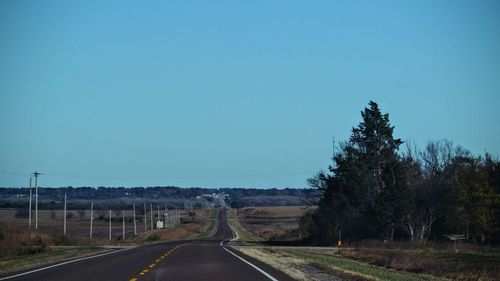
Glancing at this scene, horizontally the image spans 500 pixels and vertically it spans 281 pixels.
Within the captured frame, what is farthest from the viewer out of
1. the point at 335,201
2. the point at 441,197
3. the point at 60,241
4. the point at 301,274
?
the point at 335,201

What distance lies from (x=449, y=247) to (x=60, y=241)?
1496 inches

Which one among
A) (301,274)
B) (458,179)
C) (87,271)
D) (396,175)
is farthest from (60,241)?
(301,274)

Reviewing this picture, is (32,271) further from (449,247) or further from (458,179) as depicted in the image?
(458,179)

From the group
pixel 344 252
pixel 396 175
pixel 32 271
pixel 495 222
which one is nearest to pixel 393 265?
pixel 344 252

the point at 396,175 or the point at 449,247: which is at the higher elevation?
the point at 396,175

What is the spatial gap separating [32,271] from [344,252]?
27236 millimetres

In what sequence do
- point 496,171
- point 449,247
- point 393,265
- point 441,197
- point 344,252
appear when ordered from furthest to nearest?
point 441,197, point 496,171, point 449,247, point 344,252, point 393,265

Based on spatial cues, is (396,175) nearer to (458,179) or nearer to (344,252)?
(458,179)

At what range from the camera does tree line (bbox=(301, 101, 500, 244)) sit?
5503 cm

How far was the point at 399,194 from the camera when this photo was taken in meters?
61.3

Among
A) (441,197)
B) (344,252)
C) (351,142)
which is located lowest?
(344,252)

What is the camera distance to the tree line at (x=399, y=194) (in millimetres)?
55031

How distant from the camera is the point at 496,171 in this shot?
2154 inches

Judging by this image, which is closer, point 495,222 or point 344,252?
point 344,252
